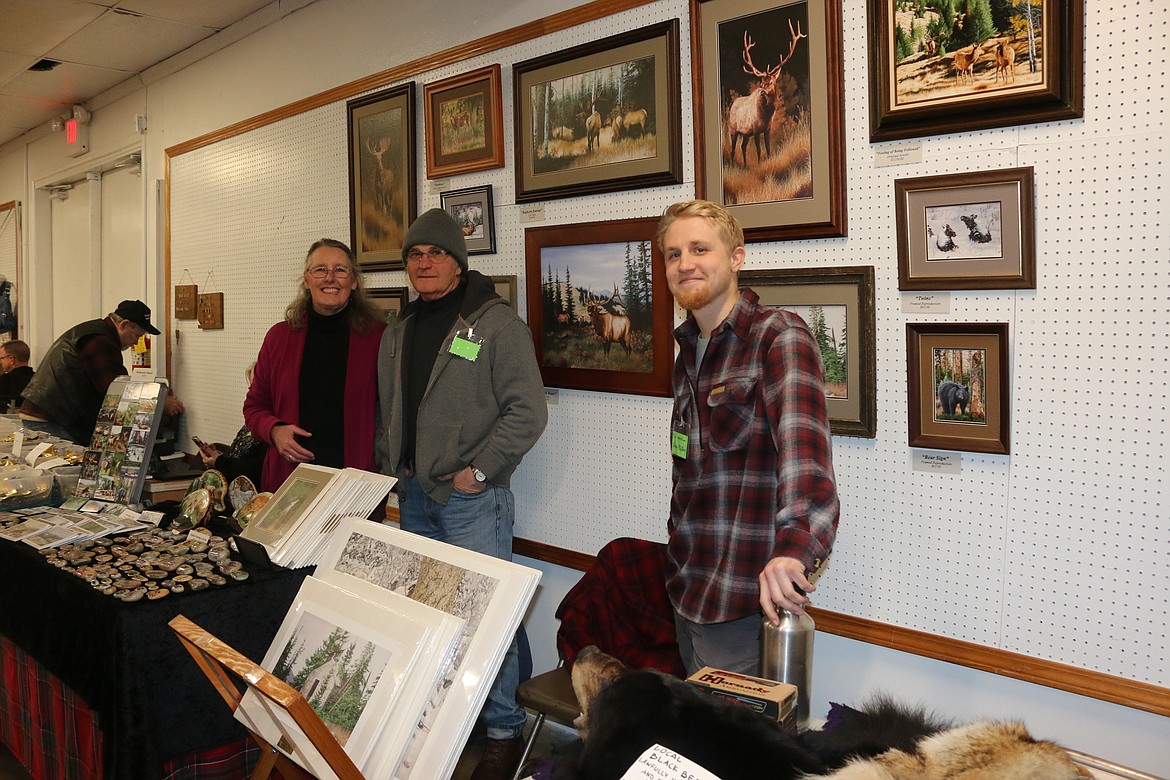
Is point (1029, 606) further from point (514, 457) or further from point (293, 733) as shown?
point (293, 733)

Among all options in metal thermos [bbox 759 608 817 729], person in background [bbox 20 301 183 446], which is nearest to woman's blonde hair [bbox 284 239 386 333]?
person in background [bbox 20 301 183 446]

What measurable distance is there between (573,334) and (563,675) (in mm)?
1150

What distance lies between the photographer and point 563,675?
239cm

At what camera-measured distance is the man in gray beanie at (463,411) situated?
265 centimetres

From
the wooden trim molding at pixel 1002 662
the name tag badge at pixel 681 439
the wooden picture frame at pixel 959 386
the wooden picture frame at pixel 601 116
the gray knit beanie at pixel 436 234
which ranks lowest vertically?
the wooden trim molding at pixel 1002 662

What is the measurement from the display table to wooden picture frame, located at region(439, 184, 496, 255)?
55.7 inches

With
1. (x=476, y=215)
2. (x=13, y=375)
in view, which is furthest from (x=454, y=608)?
(x=13, y=375)

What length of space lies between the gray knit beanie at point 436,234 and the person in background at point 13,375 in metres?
4.80

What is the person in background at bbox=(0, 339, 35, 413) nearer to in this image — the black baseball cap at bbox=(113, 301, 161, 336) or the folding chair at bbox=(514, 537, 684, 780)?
the black baseball cap at bbox=(113, 301, 161, 336)

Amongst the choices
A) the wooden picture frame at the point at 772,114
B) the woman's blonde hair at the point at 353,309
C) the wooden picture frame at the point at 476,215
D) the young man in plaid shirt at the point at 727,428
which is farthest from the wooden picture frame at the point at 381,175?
the young man in plaid shirt at the point at 727,428

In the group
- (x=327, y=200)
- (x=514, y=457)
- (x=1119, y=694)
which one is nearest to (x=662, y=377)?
(x=514, y=457)

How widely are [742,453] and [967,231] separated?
2.59ft

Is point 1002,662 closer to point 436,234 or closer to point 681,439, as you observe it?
point 681,439

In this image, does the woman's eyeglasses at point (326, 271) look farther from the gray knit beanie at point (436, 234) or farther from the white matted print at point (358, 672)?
the white matted print at point (358, 672)
